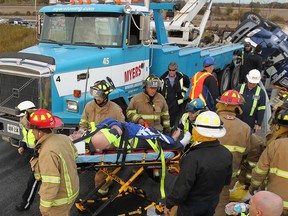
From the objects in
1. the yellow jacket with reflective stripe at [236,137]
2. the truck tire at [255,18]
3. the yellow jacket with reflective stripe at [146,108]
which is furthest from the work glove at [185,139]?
the truck tire at [255,18]

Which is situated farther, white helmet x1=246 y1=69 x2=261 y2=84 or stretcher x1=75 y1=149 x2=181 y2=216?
white helmet x1=246 y1=69 x2=261 y2=84

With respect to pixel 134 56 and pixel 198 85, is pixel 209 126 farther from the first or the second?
pixel 134 56


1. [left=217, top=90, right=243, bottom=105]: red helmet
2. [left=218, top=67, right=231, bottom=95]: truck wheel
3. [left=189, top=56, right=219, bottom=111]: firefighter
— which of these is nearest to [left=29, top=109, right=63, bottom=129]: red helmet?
[left=217, top=90, right=243, bottom=105]: red helmet

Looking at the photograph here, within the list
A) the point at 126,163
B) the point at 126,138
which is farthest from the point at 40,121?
the point at 126,163

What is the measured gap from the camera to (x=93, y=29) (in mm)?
5789

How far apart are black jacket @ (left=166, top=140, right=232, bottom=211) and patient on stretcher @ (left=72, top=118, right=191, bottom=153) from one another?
3.64ft

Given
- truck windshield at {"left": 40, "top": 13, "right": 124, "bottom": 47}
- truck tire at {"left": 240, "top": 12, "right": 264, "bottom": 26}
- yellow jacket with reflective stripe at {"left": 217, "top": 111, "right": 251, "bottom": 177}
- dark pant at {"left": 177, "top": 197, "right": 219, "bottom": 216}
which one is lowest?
dark pant at {"left": 177, "top": 197, "right": 219, "bottom": 216}

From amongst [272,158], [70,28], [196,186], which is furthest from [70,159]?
[70,28]

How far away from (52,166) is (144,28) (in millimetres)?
3806

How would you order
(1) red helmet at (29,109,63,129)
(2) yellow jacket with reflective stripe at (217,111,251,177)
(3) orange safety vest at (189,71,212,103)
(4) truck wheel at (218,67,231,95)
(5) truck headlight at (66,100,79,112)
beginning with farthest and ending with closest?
(4) truck wheel at (218,67,231,95), (3) orange safety vest at (189,71,212,103), (5) truck headlight at (66,100,79,112), (2) yellow jacket with reflective stripe at (217,111,251,177), (1) red helmet at (29,109,63,129)

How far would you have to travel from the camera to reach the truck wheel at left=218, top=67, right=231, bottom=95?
33.4 feet

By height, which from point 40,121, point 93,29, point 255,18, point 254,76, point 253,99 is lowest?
point 253,99

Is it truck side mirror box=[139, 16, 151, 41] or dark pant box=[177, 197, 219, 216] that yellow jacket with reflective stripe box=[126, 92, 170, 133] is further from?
dark pant box=[177, 197, 219, 216]

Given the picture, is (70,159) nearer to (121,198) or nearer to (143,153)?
(143,153)
